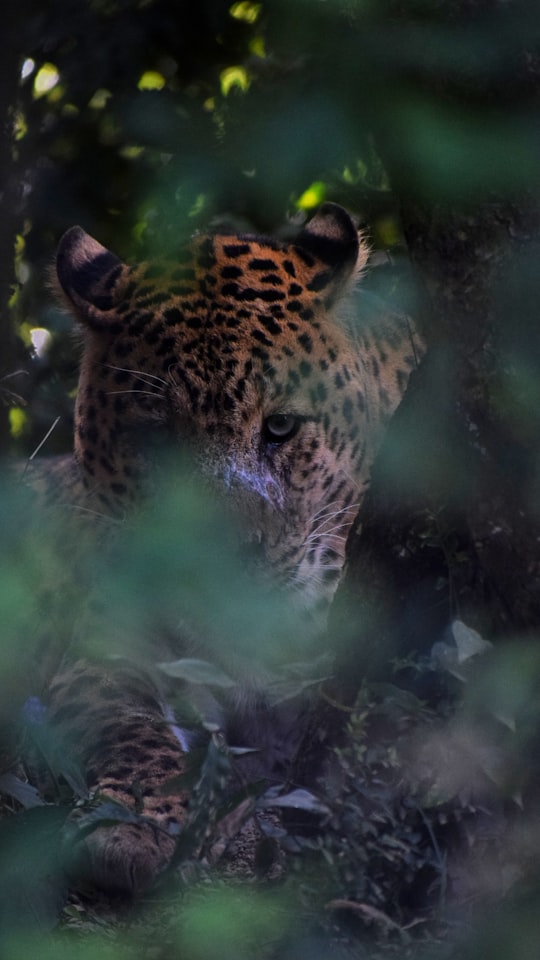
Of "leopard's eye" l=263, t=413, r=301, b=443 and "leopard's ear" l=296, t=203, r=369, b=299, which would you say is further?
"leopard's ear" l=296, t=203, r=369, b=299

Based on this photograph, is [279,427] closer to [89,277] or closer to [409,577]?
[89,277]

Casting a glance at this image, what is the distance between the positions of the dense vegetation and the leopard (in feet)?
1.61

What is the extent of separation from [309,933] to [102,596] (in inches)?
31.6

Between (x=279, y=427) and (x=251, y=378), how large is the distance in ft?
0.55

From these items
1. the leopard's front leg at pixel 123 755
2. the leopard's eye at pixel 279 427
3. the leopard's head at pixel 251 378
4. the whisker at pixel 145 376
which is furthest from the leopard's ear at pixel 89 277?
the leopard's front leg at pixel 123 755

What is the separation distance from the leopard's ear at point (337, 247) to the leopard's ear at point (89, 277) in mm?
626

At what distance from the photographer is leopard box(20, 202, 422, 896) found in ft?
12.8

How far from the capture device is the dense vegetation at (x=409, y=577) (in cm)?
205

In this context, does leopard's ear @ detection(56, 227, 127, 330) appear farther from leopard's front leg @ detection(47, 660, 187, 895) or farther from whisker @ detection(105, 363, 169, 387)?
leopard's front leg @ detection(47, 660, 187, 895)

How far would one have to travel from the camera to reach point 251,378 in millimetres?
4004

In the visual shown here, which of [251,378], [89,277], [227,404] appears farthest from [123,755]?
[89,277]

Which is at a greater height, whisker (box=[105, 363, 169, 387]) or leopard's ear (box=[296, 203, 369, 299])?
leopard's ear (box=[296, 203, 369, 299])

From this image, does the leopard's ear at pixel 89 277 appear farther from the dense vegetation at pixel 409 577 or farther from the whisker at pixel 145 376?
the dense vegetation at pixel 409 577

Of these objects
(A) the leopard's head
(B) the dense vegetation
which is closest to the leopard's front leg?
(B) the dense vegetation
